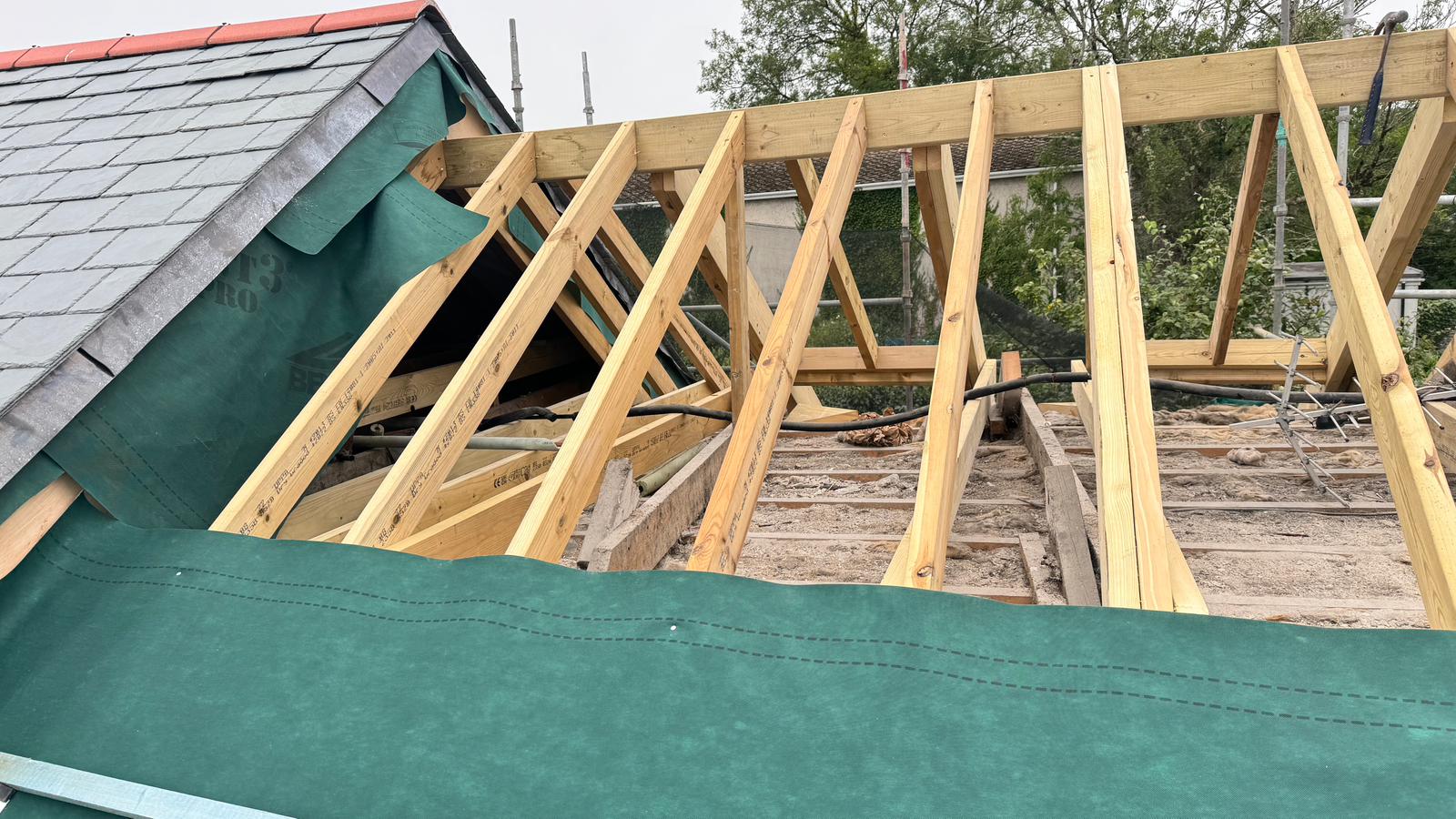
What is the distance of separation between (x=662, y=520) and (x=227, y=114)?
202 cm

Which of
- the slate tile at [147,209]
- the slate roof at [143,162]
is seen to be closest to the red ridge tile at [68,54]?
the slate roof at [143,162]

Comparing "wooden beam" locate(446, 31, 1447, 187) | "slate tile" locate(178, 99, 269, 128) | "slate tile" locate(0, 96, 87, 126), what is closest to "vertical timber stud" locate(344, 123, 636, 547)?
"wooden beam" locate(446, 31, 1447, 187)

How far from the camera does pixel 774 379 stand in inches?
96.2

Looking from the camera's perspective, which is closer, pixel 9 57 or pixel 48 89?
pixel 48 89

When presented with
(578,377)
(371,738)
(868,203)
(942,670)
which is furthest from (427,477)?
(868,203)

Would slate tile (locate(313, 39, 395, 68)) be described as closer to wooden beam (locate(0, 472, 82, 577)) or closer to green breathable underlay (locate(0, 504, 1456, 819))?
wooden beam (locate(0, 472, 82, 577))

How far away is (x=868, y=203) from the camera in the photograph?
52.6ft

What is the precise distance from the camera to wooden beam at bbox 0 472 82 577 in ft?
6.53

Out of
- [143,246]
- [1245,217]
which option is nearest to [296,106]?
[143,246]

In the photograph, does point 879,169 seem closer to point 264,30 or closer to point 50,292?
point 264,30

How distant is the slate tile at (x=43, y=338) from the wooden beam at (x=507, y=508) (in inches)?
34.6

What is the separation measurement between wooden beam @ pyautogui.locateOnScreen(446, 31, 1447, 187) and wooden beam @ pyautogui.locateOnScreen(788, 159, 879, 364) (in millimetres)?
345

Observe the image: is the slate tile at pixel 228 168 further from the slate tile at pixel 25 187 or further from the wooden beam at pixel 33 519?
the wooden beam at pixel 33 519

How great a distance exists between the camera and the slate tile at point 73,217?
2.60 metres
